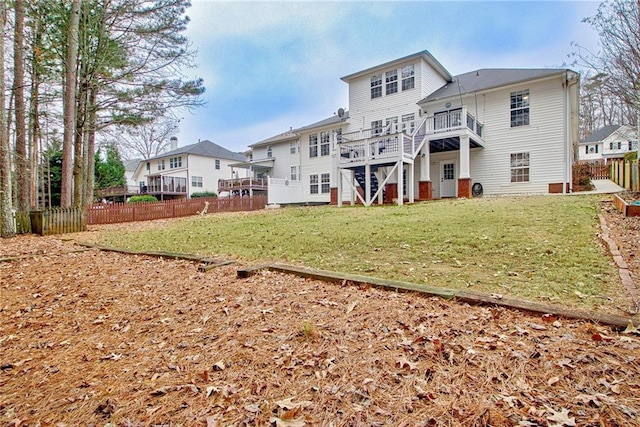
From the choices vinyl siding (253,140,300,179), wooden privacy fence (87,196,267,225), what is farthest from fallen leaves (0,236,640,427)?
vinyl siding (253,140,300,179)

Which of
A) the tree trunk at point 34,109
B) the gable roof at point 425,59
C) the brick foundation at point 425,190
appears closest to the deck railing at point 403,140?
the brick foundation at point 425,190

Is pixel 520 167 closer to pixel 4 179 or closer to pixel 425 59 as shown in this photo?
pixel 425 59

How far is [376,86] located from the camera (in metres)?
→ 19.6

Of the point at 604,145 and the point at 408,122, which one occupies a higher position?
the point at 604,145

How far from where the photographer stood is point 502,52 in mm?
25531

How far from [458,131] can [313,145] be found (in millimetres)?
10580

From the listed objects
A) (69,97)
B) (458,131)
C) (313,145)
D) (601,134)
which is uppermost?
(601,134)

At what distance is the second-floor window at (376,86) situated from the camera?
64.0 ft

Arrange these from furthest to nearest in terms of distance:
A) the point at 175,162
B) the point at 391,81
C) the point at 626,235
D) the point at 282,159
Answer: the point at 175,162, the point at 282,159, the point at 391,81, the point at 626,235

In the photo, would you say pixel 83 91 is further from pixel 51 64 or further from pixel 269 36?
pixel 269 36

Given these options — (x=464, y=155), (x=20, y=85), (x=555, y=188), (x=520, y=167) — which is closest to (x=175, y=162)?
(x=20, y=85)

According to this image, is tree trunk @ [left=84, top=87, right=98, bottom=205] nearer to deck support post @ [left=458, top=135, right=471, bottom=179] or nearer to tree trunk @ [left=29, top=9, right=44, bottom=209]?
tree trunk @ [left=29, top=9, right=44, bottom=209]

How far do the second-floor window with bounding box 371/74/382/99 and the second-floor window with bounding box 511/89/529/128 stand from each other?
714cm

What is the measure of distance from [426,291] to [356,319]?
35.6 inches
